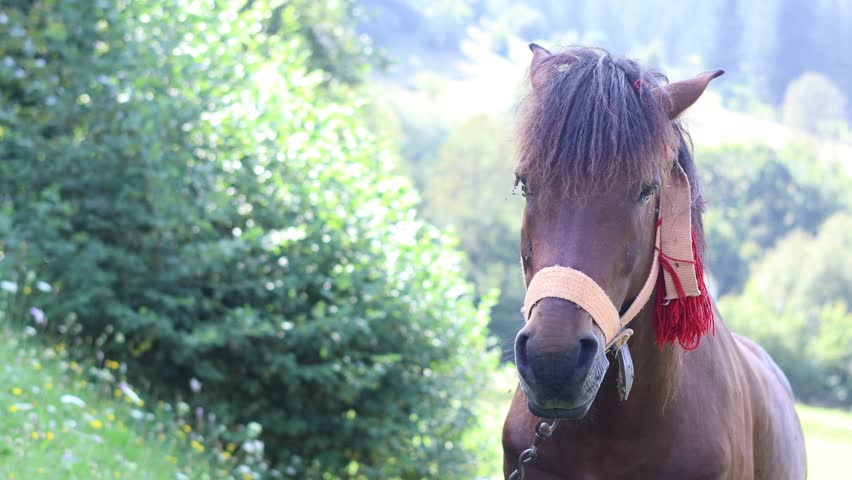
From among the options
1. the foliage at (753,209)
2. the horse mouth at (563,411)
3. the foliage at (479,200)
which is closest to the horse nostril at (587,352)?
the horse mouth at (563,411)

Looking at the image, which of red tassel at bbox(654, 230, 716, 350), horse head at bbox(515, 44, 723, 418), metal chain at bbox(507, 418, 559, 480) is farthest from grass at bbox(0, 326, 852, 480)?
horse head at bbox(515, 44, 723, 418)

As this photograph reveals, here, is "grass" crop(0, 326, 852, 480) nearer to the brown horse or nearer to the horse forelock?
the brown horse

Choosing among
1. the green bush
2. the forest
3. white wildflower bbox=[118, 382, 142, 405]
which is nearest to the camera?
white wildflower bbox=[118, 382, 142, 405]

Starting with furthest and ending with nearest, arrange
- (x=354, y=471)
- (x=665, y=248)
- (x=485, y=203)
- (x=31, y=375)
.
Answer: (x=485, y=203)
(x=354, y=471)
(x=31, y=375)
(x=665, y=248)

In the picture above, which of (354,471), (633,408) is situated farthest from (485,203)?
(633,408)

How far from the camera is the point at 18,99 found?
757 cm

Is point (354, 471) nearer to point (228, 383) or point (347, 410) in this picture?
point (347, 410)

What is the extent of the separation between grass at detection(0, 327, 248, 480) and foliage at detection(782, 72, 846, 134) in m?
121

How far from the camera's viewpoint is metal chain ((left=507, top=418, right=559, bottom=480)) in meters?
2.80

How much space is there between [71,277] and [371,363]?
238 centimetres

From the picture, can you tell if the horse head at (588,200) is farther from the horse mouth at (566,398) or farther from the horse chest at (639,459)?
the horse chest at (639,459)

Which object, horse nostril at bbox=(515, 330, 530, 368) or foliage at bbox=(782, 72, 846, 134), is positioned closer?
horse nostril at bbox=(515, 330, 530, 368)

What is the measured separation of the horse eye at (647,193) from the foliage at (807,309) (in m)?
50.1

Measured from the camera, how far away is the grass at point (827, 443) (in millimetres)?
24641
